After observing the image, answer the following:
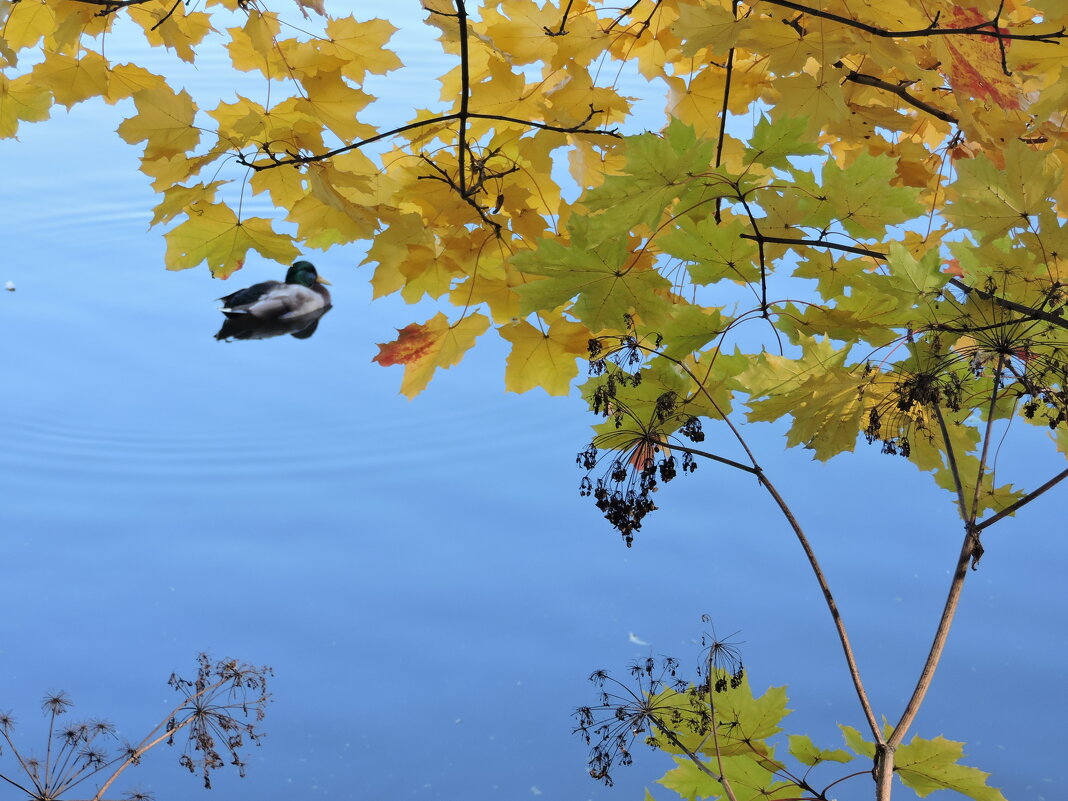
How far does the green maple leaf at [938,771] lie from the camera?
0.56 m

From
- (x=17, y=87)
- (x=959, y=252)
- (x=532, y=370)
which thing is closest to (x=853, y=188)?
(x=959, y=252)

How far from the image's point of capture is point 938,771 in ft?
1.85

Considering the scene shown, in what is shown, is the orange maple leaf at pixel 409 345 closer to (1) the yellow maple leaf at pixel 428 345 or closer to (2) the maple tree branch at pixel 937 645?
(1) the yellow maple leaf at pixel 428 345

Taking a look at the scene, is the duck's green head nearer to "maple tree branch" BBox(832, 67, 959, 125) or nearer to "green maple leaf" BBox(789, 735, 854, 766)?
"maple tree branch" BBox(832, 67, 959, 125)

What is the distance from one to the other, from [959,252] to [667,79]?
0.36 meters

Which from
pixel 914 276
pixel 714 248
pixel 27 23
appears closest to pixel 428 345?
pixel 714 248

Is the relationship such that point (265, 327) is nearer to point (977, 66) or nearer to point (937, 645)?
point (977, 66)

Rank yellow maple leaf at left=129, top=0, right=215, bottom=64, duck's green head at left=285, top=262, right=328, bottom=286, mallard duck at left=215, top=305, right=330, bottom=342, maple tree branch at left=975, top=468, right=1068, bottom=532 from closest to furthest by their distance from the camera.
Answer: maple tree branch at left=975, top=468, right=1068, bottom=532, yellow maple leaf at left=129, top=0, right=215, bottom=64, mallard duck at left=215, top=305, right=330, bottom=342, duck's green head at left=285, top=262, right=328, bottom=286

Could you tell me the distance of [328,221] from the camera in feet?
2.43

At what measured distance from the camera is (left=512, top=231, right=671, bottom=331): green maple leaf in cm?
55

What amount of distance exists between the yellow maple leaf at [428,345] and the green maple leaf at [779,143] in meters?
0.29

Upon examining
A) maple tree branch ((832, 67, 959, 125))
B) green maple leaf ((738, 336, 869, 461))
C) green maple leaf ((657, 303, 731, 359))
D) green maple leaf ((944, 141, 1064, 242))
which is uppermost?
maple tree branch ((832, 67, 959, 125))

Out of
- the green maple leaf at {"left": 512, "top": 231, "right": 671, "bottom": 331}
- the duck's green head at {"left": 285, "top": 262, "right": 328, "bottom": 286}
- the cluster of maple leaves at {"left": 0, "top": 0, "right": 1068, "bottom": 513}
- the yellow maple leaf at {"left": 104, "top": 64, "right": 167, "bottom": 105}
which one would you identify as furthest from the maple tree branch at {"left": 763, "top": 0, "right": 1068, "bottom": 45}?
the duck's green head at {"left": 285, "top": 262, "right": 328, "bottom": 286}

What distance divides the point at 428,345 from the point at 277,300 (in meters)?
2.07
